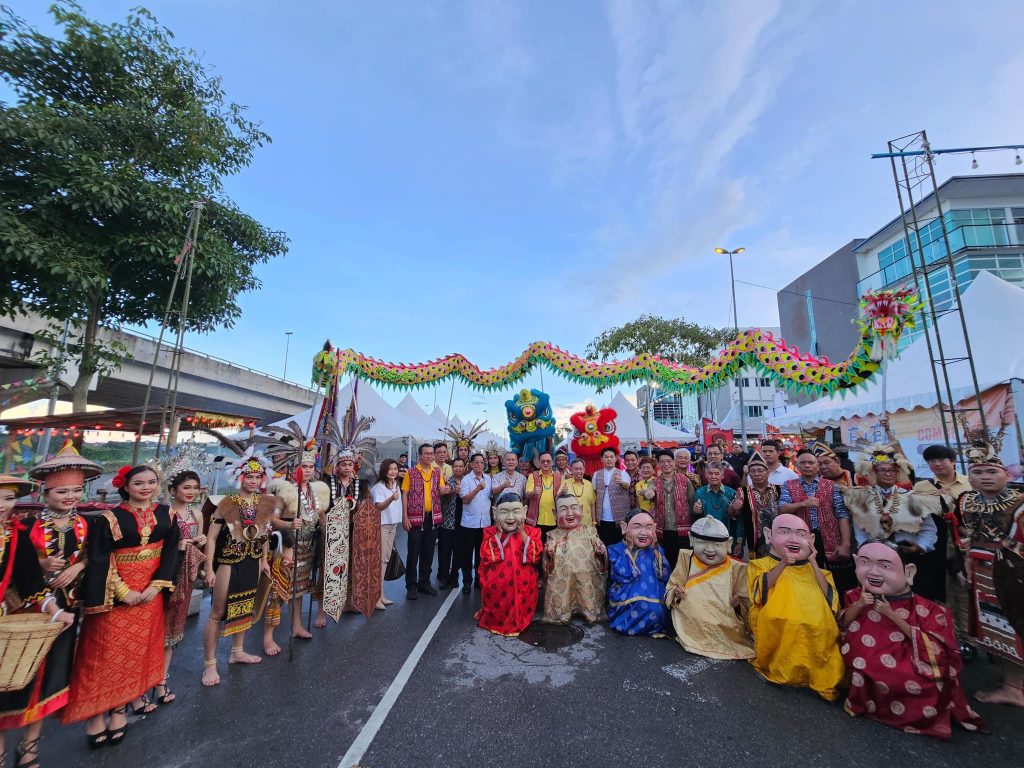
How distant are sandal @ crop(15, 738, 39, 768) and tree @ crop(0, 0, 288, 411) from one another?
7.11 m

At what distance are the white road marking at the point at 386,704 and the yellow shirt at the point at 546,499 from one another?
1695mm

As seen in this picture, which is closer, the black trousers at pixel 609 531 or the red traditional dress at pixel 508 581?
the red traditional dress at pixel 508 581

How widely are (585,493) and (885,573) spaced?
3.05 m

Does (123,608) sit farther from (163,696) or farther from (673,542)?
(673,542)

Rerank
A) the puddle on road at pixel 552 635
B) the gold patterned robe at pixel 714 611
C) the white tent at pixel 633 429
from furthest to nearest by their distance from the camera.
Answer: the white tent at pixel 633 429
the puddle on road at pixel 552 635
the gold patterned robe at pixel 714 611

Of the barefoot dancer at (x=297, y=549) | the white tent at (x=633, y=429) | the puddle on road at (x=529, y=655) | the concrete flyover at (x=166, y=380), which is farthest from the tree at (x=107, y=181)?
the white tent at (x=633, y=429)

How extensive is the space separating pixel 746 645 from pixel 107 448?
11.2m

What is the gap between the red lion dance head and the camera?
7340mm

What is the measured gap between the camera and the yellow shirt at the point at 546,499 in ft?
18.6

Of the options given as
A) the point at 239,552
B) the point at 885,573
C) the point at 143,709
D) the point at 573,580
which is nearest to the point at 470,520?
the point at 573,580

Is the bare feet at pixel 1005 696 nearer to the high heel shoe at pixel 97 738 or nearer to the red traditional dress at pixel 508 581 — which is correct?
the red traditional dress at pixel 508 581

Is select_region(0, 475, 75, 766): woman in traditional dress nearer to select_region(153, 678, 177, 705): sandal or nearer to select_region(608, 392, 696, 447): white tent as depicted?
select_region(153, 678, 177, 705): sandal

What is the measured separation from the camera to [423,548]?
5453 millimetres

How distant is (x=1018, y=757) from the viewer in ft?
7.98
